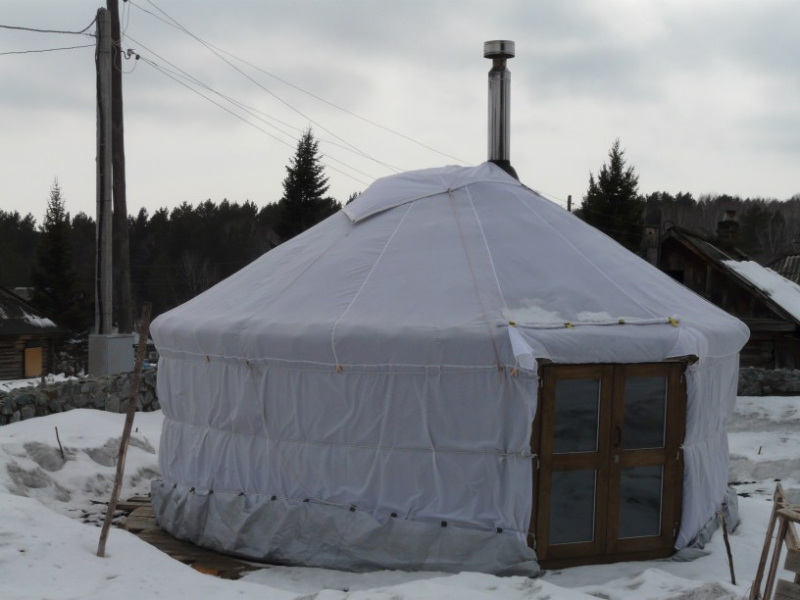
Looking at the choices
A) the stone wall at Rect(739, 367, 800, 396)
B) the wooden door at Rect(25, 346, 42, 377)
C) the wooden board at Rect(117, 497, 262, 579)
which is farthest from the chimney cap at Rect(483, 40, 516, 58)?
the wooden door at Rect(25, 346, 42, 377)

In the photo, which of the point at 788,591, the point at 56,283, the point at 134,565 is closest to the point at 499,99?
the point at 134,565

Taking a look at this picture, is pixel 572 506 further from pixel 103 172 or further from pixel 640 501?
pixel 103 172

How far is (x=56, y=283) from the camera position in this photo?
30.5 metres

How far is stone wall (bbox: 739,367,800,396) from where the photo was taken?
1453cm

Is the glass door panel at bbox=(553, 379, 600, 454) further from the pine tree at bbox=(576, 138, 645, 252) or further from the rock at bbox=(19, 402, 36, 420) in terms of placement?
the pine tree at bbox=(576, 138, 645, 252)

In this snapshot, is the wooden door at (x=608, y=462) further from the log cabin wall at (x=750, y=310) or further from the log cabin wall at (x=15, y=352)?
the log cabin wall at (x=15, y=352)

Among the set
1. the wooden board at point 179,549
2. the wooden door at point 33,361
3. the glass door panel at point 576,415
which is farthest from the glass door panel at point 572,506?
the wooden door at point 33,361

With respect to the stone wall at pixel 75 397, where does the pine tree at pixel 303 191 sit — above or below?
above

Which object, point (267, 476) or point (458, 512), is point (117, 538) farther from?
point (458, 512)

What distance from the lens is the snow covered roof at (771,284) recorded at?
616 inches

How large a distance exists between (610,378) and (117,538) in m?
3.23

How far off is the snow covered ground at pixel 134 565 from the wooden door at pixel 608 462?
0.62 feet

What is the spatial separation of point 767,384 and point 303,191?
17.7m

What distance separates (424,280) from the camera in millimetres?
6121
